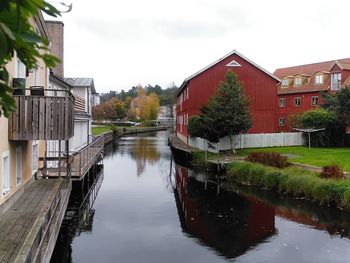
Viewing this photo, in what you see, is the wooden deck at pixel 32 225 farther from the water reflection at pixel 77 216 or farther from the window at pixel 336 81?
the window at pixel 336 81

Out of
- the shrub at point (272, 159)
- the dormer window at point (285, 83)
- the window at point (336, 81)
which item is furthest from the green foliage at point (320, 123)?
the dormer window at point (285, 83)

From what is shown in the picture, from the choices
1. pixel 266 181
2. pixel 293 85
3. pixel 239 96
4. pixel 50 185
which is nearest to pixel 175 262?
pixel 50 185

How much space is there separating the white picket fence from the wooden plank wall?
20.9 meters

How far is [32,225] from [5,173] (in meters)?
2.92

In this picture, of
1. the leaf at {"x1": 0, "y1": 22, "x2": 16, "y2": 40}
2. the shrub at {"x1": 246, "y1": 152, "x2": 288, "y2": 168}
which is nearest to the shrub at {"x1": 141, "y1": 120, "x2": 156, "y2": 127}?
the shrub at {"x1": 246, "y1": 152, "x2": 288, "y2": 168}

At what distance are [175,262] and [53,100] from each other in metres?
6.61

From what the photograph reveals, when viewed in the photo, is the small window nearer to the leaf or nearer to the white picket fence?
the white picket fence

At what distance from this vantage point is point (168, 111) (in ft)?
530

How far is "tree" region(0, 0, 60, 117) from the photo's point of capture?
5.24 feet

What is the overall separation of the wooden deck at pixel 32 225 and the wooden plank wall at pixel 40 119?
7.09 feet

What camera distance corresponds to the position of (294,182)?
2194cm

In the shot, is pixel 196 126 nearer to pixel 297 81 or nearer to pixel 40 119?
pixel 297 81

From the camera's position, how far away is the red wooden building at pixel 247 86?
3981 cm

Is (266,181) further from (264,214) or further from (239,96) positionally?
(239,96)
